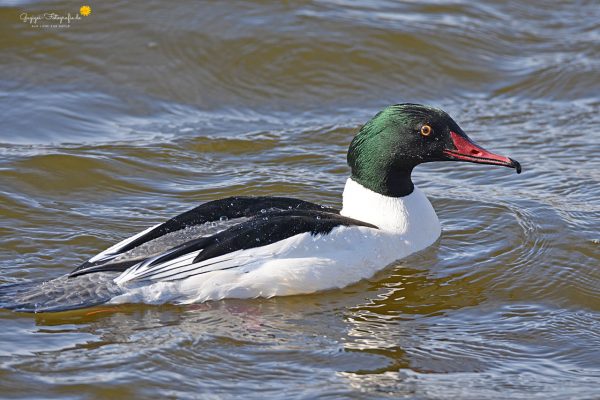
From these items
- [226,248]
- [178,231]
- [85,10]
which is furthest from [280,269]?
[85,10]

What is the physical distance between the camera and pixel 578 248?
28.7ft

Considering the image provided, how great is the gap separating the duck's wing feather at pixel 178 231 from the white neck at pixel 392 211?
0.63 m

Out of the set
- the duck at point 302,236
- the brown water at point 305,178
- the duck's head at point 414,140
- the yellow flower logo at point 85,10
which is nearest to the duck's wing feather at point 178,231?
the duck at point 302,236

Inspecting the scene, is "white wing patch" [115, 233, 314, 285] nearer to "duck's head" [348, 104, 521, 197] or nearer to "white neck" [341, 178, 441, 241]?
"white neck" [341, 178, 441, 241]

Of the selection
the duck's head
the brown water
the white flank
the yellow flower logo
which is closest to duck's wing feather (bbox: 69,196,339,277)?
the white flank

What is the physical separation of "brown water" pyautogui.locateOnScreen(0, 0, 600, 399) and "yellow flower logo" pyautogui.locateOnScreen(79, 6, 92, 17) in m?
0.21

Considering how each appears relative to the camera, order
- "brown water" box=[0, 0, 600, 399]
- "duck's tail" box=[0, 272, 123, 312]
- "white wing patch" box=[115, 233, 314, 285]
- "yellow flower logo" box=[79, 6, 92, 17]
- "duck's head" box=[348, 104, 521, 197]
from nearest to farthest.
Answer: "brown water" box=[0, 0, 600, 399] < "duck's tail" box=[0, 272, 123, 312] < "white wing patch" box=[115, 233, 314, 285] < "duck's head" box=[348, 104, 521, 197] < "yellow flower logo" box=[79, 6, 92, 17]

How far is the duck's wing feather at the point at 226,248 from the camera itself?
7340 mm

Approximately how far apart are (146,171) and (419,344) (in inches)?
157

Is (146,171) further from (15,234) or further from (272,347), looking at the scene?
(272,347)

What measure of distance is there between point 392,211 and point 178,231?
174 centimetres

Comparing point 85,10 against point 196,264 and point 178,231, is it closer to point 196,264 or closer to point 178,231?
point 178,231

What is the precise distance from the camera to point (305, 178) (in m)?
10.1

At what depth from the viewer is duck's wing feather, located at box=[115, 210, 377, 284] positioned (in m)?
7.34
